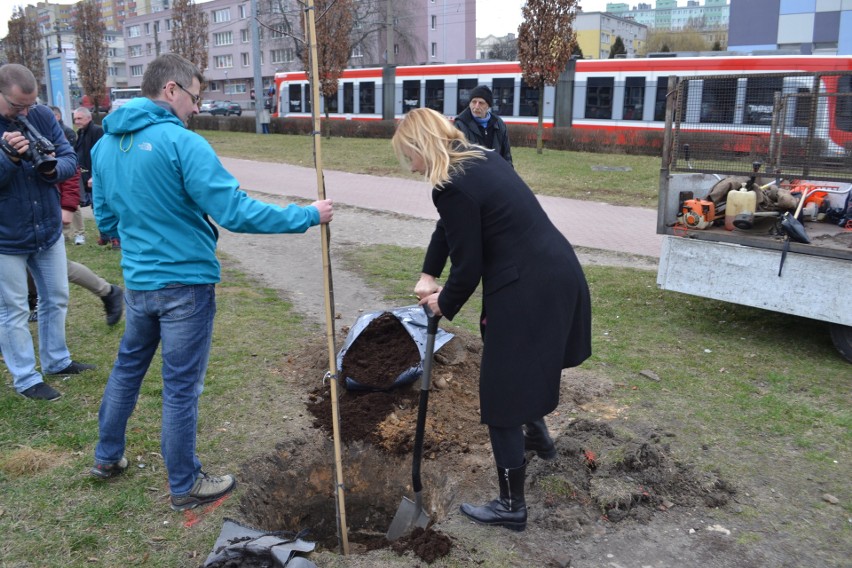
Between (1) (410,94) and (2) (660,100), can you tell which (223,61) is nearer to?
(1) (410,94)

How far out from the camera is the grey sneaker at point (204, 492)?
10.9 ft

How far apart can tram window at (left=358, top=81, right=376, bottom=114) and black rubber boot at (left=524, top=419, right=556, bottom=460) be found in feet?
90.4

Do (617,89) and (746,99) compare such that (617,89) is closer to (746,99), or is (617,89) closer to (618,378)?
(746,99)

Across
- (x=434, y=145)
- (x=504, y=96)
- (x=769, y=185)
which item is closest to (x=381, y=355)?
(x=434, y=145)

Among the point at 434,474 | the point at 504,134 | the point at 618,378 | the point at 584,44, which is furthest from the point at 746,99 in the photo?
the point at 584,44

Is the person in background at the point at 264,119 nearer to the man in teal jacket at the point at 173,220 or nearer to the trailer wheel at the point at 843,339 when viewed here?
the trailer wheel at the point at 843,339

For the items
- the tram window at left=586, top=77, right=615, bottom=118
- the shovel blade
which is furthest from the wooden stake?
the tram window at left=586, top=77, right=615, bottom=118

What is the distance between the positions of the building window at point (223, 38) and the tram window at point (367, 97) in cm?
5382

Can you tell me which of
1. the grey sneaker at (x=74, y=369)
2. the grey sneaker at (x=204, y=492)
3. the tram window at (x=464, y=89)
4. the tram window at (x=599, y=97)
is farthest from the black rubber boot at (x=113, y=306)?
the tram window at (x=464, y=89)

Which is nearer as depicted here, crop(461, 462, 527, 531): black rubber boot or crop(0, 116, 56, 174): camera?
crop(461, 462, 527, 531): black rubber boot

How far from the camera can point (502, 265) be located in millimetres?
2889

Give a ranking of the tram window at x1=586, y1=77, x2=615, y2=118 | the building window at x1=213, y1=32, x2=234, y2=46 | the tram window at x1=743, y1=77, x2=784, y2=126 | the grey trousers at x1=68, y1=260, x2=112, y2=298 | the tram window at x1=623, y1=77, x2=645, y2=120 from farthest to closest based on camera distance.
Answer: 1. the building window at x1=213, y1=32, x2=234, y2=46
2. the tram window at x1=586, y1=77, x2=615, y2=118
3. the tram window at x1=623, y1=77, x2=645, y2=120
4. the tram window at x1=743, y1=77, x2=784, y2=126
5. the grey trousers at x1=68, y1=260, x2=112, y2=298

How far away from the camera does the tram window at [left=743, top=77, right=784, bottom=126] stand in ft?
21.8

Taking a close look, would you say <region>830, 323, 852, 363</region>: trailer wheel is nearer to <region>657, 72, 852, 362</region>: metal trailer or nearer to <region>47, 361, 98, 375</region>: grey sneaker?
<region>657, 72, 852, 362</region>: metal trailer
